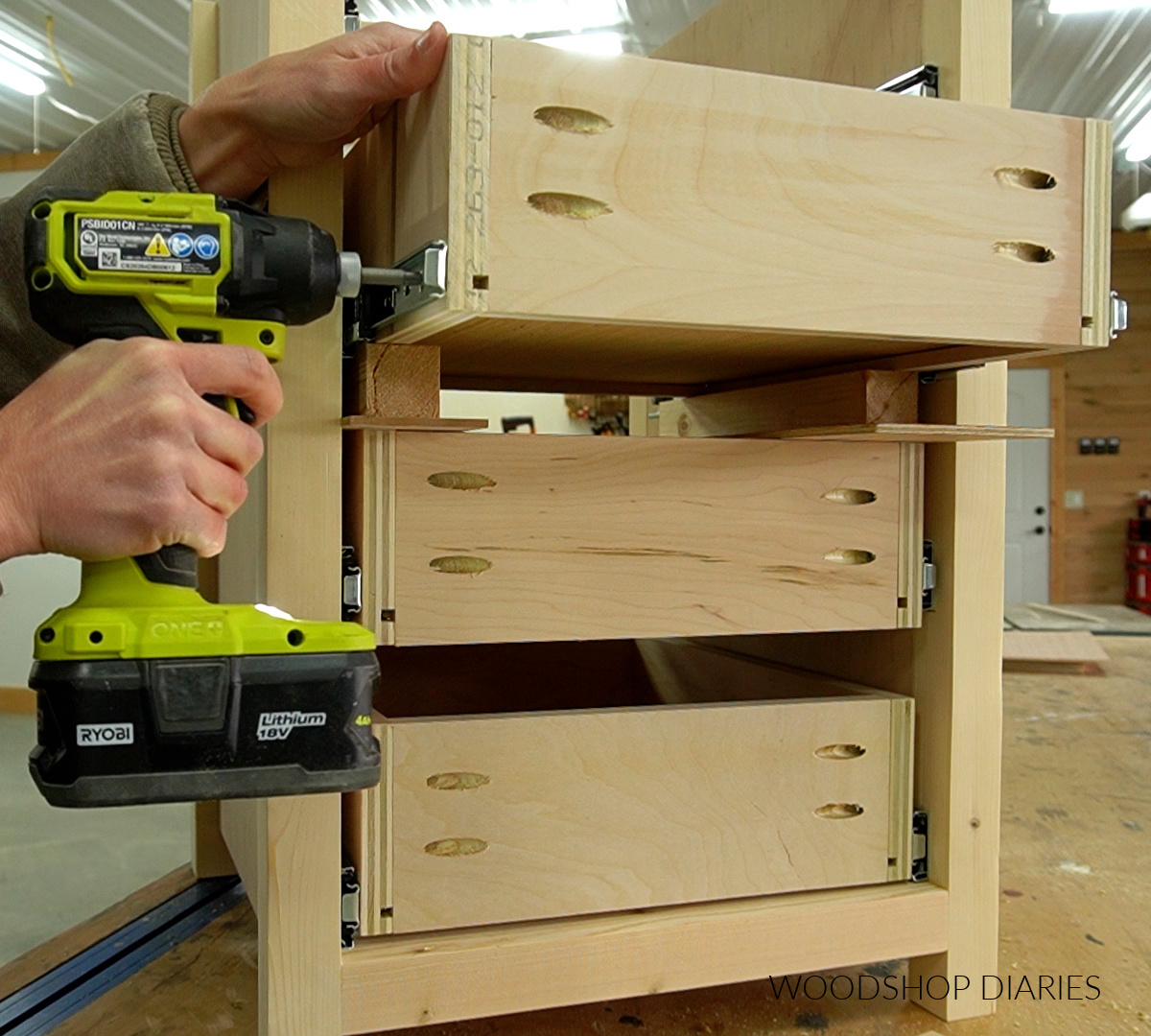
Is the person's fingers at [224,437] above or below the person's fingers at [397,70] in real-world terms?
below

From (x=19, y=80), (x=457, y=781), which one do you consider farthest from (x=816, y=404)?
(x=19, y=80)

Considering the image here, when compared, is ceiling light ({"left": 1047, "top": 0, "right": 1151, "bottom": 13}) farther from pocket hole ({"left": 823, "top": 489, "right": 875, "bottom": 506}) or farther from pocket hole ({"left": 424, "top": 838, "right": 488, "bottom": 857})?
pocket hole ({"left": 424, "top": 838, "right": 488, "bottom": 857})

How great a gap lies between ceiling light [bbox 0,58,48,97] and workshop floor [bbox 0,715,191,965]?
2652 millimetres

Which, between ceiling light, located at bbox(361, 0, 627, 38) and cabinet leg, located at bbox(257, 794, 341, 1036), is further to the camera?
ceiling light, located at bbox(361, 0, 627, 38)

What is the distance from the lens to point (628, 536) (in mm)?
935

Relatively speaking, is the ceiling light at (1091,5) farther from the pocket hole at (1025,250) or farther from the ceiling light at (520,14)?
the pocket hole at (1025,250)

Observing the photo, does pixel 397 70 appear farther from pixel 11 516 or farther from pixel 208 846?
pixel 208 846

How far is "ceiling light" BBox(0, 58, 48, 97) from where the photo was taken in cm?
390

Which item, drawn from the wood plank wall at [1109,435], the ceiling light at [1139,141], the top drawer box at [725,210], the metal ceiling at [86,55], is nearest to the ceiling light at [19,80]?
the metal ceiling at [86,55]

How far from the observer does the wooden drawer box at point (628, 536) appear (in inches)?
34.6

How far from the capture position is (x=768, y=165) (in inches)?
30.9

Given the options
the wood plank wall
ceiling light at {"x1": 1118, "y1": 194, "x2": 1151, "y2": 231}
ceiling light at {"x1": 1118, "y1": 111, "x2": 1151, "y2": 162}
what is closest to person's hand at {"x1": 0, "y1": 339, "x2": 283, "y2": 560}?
ceiling light at {"x1": 1118, "y1": 111, "x2": 1151, "y2": 162}

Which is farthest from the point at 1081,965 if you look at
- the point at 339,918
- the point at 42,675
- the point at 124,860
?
the point at 124,860

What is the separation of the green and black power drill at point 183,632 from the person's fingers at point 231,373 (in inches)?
0.6
